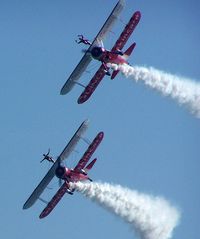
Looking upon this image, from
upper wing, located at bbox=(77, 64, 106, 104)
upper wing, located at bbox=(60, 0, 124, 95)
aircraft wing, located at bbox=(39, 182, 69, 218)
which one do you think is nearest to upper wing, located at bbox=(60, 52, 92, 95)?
upper wing, located at bbox=(60, 0, 124, 95)

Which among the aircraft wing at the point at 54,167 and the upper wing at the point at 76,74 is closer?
the upper wing at the point at 76,74

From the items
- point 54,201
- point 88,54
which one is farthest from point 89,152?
point 88,54

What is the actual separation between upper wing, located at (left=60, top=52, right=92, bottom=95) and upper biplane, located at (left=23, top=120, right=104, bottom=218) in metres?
4.76

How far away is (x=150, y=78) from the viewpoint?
97375 millimetres

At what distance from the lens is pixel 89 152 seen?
101 m

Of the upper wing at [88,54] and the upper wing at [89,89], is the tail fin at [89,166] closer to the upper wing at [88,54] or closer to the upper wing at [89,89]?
the upper wing at [89,89]

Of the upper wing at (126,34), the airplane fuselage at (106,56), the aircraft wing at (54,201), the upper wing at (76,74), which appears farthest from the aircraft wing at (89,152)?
the upper wing at (126,34)

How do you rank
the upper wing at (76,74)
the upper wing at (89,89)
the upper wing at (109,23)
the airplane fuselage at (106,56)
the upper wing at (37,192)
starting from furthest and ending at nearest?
the upper wing at (37,192)
the upper wing at (89,89)
the upper wing at (76,74)
the airplane fuselage at (106,56)
the upper wing at (109,23)

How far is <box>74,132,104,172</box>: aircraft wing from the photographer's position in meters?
100

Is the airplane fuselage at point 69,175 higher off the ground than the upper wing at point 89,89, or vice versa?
the upper wing at point 89,89

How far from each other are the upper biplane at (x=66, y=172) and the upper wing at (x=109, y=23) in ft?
32.0

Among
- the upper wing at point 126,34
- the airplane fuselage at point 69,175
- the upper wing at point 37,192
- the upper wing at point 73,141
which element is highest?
the upper wing at point 126,34

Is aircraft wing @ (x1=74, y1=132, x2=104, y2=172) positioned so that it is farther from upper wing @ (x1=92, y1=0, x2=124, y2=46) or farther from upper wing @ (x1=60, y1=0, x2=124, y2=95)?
upper wing @ (x1=92, y1=0, x2=124, y2=46)

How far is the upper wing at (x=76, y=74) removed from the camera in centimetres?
9831
